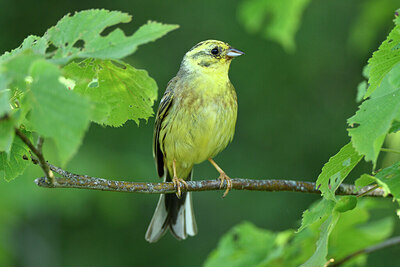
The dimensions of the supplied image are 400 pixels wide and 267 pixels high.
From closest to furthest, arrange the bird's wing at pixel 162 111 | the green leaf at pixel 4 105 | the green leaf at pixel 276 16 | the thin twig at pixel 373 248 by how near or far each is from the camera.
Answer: the green leaf at pixel 4 105 < the thin twig at pixel 373 248 < the bird's wing at pixel 162 111 < the green leaf at pixel 276 16

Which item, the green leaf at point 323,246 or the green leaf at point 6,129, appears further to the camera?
the green leaf at point 323,246

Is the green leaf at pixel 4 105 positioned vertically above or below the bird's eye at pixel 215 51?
below

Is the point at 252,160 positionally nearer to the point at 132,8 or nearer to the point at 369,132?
→ the point at 132,8

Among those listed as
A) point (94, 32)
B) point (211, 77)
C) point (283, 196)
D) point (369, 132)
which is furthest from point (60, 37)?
point (283, 196)

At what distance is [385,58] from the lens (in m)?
2.30

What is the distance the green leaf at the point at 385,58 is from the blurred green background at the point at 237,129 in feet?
21.9

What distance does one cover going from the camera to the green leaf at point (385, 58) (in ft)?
7.43

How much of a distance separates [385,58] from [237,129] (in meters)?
7.50

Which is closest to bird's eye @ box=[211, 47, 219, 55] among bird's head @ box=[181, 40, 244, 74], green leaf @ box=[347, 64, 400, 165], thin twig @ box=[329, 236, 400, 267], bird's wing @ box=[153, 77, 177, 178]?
bird's head @ box=[181, 40, 244, 74]

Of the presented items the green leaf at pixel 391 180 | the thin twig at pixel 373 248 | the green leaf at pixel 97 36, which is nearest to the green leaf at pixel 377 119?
the green leaf at pixel 391 180

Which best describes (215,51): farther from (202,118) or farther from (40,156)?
(40,156)

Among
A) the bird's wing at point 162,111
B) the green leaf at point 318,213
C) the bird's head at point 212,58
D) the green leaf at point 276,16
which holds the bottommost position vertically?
the green leaf at point 318,213

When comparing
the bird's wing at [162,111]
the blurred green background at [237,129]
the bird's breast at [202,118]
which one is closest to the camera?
the bird's breast at [202,118]

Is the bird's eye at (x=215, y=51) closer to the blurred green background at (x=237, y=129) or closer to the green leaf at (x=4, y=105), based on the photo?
the green leaf at (x=4, y=105)
